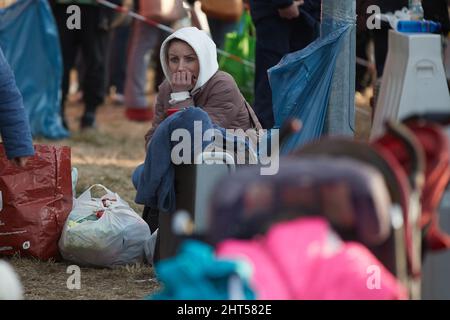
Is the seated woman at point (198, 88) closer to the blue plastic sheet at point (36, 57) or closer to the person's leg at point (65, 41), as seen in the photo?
the blue plastic sheet at point (36, 57)

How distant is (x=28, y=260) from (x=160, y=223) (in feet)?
2.62

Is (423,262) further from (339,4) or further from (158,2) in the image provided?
(158,2)

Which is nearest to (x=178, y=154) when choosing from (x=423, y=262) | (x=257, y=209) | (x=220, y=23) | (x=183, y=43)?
(x=183, y=43)

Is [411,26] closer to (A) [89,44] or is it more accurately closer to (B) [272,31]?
(B) [272,31]

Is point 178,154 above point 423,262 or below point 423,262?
above

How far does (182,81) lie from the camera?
548 centimetres

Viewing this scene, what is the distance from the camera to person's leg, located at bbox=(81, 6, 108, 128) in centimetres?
912

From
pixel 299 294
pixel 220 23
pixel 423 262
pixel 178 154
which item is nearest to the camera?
pixel 299 294

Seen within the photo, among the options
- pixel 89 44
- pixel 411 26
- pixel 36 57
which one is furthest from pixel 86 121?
pixel 411 26

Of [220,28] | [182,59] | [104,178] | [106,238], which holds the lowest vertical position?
[106,238]

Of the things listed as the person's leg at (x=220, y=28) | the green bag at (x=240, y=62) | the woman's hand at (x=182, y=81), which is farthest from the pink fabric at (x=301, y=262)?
the person's leg at (x=220, y=28)

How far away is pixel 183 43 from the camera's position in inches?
221

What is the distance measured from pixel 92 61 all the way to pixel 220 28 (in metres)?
1.09

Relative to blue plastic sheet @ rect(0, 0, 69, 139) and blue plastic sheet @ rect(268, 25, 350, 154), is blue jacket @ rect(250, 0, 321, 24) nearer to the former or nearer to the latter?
blue plastic sheet @ rect(268, 25, 350, 154)
